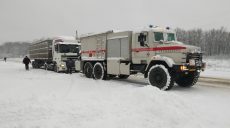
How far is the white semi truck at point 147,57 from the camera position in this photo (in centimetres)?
1137

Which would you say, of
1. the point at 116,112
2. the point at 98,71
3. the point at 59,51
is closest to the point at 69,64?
the point at 59,51

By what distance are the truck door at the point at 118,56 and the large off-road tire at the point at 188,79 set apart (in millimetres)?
2906

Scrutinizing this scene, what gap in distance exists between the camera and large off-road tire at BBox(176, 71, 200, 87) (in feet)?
41.6

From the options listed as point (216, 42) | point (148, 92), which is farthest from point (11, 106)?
point (216, 42)

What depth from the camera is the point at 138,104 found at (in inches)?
301

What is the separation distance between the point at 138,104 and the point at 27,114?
3193 millimetres

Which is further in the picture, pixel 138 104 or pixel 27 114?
pixel 138 104

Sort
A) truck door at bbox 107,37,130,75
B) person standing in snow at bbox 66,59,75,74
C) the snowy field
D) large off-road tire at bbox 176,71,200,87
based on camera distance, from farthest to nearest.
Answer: person standing in snow at bbox 66,59,75,74 < truck door at bbox 107,37,130,75 < large off-road tire at bbox 176,71,200,87 < the snowy field

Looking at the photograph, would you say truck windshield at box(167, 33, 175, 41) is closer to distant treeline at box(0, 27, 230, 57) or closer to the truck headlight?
the truck headlight

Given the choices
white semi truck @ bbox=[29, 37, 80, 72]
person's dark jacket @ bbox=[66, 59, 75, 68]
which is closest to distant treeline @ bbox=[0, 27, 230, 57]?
white semi truck @ bbox=[29, 37, 80, 72]

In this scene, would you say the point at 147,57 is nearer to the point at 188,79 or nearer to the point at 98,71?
the point at 188,79

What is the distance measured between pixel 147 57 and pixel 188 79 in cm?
240

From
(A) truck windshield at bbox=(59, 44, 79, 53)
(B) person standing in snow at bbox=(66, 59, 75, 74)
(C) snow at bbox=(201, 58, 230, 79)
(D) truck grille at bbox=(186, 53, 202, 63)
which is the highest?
(A) truck windshield at bbox=(59, 44, 79, 53)

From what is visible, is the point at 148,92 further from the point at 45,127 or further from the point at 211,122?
the point at 45,127
